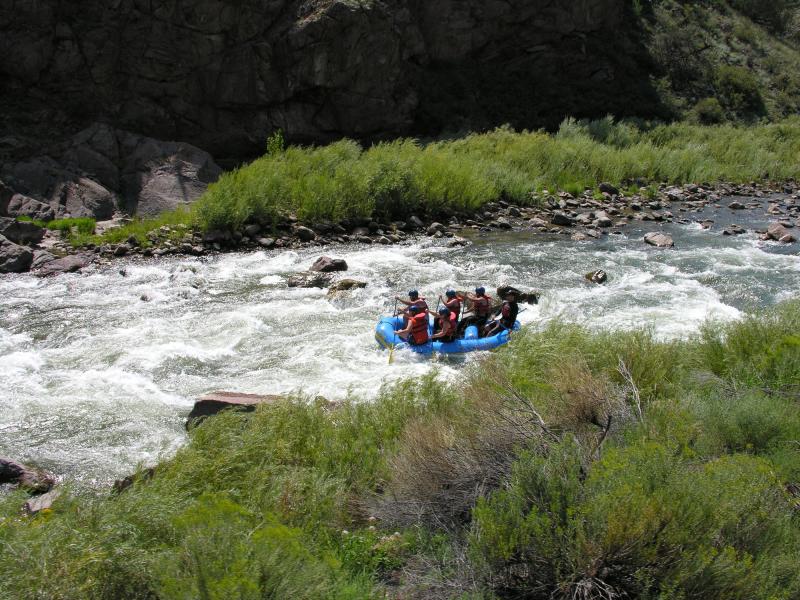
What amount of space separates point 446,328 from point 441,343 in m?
0.24

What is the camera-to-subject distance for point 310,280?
42.3 ft

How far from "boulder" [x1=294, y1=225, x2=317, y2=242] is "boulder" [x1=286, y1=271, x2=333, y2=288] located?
2992 millimetres

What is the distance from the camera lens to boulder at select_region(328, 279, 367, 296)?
1240cm

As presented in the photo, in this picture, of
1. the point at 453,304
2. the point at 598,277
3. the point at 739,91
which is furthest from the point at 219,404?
the point at 739,91

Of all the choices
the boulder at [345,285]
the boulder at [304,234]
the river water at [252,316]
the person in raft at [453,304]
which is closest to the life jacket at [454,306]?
the person in raft at [453,304]

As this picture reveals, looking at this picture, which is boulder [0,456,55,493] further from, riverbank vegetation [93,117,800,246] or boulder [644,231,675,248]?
boulder [644,231,675,248]

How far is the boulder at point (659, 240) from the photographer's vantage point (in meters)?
15.9

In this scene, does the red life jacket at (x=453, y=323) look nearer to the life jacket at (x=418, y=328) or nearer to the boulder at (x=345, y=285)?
the life jacket at (x=418, y=328)

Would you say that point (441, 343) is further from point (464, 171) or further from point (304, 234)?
point (464, 171)

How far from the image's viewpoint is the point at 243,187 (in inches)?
634

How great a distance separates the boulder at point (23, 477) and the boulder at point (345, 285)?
6565 mm

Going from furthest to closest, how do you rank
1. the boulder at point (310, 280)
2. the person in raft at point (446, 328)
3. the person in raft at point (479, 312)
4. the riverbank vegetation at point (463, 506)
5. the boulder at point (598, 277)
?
the boulder at point (598, 277) < the boulder at point (310, 280) < the person in raft at point (479, 312) < the person in raft at point (446, 328) < the riverbank vegetation at point (463, 506)

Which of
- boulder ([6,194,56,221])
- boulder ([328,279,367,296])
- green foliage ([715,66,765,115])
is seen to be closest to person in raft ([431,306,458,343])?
boulder ([328,279,367,296])

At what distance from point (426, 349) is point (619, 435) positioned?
5057 mm
